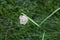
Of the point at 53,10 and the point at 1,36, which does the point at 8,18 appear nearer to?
the point at 1,36

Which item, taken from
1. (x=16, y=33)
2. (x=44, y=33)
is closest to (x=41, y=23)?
(x=44, y=33)

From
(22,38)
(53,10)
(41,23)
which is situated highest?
(53,10)

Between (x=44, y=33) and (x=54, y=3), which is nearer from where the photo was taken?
(x=44, y=33)

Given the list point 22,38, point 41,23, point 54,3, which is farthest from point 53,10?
point 22,38

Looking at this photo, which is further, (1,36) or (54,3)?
(54,3)

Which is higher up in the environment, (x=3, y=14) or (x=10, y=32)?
(x=3, y=14)

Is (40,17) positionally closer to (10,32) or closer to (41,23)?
(41,23)
